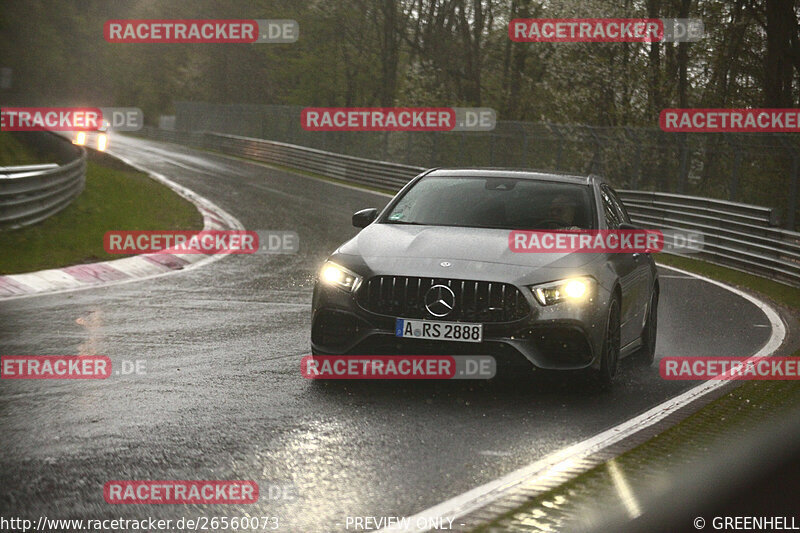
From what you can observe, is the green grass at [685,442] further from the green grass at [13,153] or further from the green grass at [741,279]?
the green grass at [13,153]

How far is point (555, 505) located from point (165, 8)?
77.6m

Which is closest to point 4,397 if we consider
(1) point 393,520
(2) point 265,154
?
(1) point 393,520

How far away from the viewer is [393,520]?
4.88m

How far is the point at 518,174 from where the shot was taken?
9.63 meters

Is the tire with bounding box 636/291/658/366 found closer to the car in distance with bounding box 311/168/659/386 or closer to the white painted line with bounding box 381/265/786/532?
the white painted line with bounding box 381/265/786/532

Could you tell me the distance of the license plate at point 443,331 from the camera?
7.70 meters

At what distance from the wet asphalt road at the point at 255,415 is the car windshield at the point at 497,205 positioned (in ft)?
4.30

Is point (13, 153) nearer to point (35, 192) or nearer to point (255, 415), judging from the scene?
point (35, 192)

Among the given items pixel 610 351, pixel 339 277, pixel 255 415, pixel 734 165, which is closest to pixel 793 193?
pixel 734 165

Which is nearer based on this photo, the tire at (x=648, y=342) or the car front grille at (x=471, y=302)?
the car front grille at (x=471, y=302)

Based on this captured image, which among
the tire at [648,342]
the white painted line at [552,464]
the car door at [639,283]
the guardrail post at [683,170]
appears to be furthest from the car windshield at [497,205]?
the guardrail post at [683,170]

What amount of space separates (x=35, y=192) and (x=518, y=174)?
446 inches

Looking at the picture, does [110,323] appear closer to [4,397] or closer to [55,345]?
[55,345]

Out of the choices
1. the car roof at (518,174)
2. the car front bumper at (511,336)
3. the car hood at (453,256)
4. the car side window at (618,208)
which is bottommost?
the car front bumper at (511,336)
